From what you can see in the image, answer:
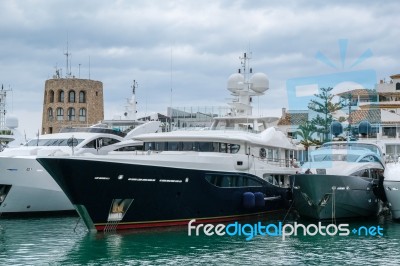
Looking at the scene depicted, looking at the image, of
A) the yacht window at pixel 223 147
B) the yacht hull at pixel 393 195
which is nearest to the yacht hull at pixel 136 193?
the yacht window at pixel 223 147

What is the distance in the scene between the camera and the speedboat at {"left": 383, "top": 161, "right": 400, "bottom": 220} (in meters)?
28.6

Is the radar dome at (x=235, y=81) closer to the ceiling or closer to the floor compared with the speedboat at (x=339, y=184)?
closer to the ceiling

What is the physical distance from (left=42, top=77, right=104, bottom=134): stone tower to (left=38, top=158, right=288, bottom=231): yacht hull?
3816cm

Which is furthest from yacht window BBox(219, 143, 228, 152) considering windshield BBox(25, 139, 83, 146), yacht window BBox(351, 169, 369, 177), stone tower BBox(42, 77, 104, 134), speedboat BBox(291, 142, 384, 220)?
stone tower BBox(42, 77, 104, 134)

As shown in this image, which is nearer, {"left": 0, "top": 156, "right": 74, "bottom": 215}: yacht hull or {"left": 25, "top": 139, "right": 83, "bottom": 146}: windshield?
{"left": 0, "top": 156, "right": 74, "bottom": 215}: yacht hull

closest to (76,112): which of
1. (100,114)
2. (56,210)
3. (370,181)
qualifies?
(100,114)

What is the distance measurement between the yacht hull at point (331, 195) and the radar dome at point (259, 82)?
8384 millimetres

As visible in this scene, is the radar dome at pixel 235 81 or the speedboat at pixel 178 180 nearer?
the speedboat at pixel 178 180

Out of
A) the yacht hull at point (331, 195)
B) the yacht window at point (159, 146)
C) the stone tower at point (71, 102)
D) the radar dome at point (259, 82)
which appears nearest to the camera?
the yacht hull at point (331, 195)

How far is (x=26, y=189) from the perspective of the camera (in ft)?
104

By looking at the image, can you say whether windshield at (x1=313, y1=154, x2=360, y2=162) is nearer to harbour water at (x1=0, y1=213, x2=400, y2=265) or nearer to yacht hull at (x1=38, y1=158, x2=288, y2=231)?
harbour water at (x1=0, y1=213, x2=400, y2=265)

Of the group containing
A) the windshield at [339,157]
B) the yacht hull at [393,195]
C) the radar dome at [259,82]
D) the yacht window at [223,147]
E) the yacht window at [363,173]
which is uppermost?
the radar dome at [259,82]

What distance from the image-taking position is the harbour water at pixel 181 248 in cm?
2009

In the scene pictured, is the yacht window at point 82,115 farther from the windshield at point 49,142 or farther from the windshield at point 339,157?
the windshield at point 339,157
